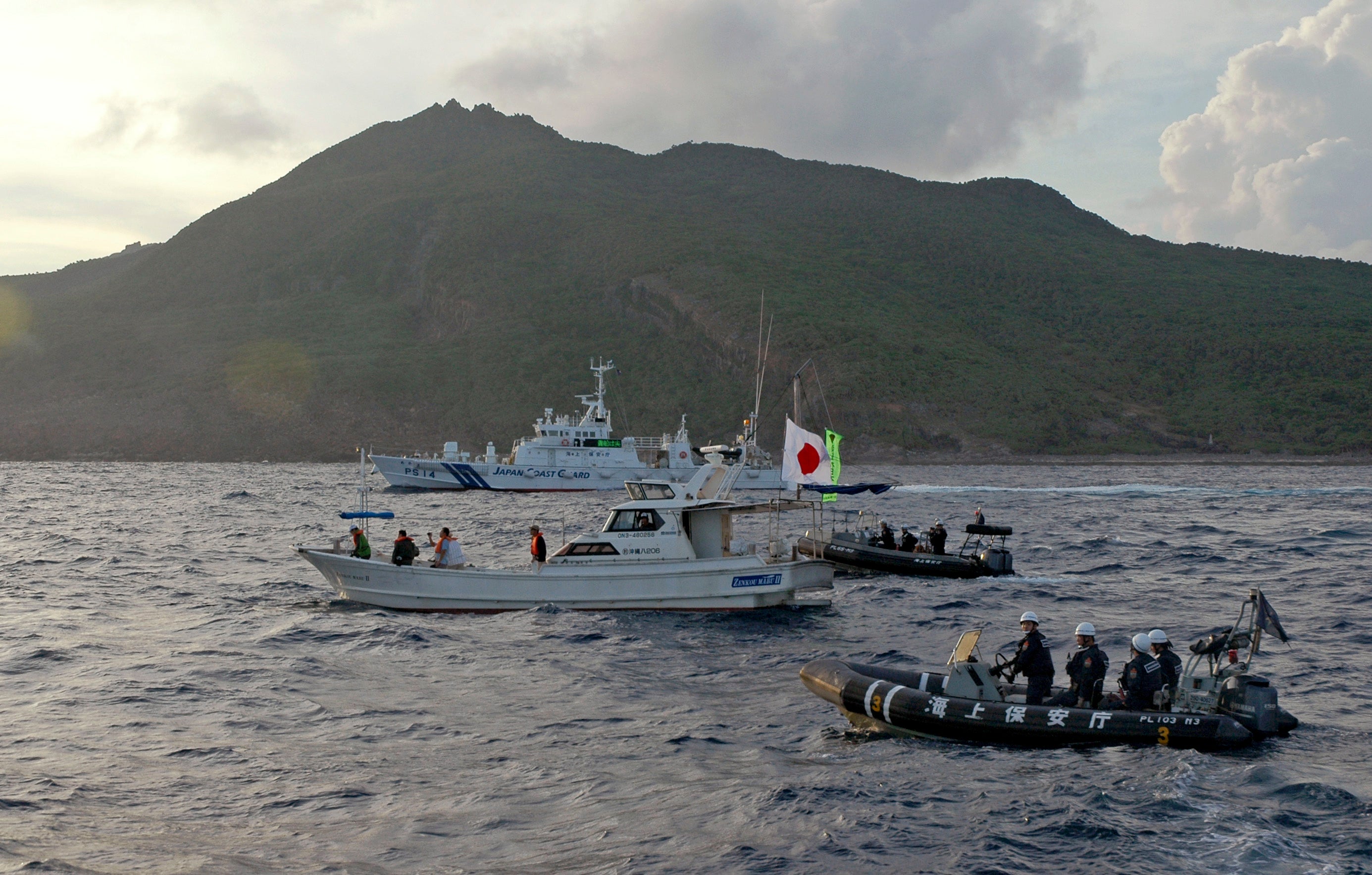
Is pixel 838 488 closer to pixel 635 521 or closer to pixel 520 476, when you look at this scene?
pixel 635 521

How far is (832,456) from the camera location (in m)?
31.4

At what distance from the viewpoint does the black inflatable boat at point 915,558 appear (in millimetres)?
31188

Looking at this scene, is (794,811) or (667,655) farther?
(667,655)

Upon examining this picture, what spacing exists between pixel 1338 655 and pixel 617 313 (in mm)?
141620

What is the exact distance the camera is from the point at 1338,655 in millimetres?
19797

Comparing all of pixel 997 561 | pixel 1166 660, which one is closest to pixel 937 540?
pixel 997 561

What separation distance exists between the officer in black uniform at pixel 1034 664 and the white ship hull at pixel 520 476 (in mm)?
59594

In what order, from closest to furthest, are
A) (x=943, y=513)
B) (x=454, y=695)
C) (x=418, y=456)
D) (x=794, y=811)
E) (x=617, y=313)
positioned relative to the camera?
(x=794, y=811) < (x=454, y=695) < (x=943, y=513) < (x=418, y=456) < (x=617, y=313)

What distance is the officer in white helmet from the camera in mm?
14320

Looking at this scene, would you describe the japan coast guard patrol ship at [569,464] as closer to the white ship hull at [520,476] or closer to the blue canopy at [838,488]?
the white ship hull at [520,476]

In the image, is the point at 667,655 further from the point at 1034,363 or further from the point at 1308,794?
the point at 1034,363

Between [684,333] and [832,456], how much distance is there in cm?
11810

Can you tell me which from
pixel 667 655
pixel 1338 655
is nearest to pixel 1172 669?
pixel 1338 655

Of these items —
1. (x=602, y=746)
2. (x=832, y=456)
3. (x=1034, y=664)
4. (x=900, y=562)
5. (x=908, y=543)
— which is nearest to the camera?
(x=602, y=746)
